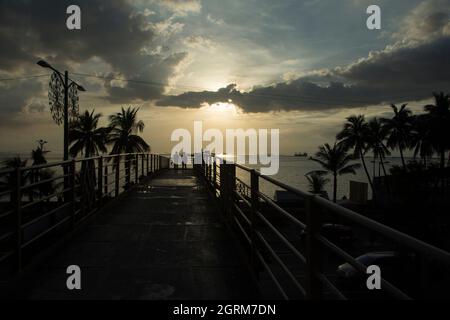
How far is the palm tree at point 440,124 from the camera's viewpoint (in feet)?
139

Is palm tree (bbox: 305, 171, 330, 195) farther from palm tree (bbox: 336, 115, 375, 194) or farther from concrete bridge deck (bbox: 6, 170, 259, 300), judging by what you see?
concrete bridge deck (bbox: 6, 170, 259, 300)

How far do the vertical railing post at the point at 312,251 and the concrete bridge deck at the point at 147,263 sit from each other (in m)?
1.53

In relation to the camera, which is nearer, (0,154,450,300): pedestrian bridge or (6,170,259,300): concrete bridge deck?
(0,154,450,300): pedestrian bridge

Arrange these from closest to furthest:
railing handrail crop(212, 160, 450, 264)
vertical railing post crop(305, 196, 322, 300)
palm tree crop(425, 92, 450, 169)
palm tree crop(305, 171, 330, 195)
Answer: railing handrail crop(212, 160, 450, 264), vertical railing post crop(305, 196, 322, 300), palm tree crop(425, 92, 450, 169), palm tree crop(305, 171, 330, 195)

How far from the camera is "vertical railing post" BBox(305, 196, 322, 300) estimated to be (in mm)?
2793

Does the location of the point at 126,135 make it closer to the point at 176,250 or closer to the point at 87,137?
the point at 87,137

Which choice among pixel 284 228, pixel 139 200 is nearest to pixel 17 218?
pixel 139 200

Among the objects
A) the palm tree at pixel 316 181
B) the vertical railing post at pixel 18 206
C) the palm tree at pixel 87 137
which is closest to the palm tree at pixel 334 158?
the palm tree at pixel 316 181

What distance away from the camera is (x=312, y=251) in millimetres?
2814

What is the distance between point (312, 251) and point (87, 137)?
43.9m

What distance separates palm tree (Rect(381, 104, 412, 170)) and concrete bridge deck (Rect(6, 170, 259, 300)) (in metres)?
46.9

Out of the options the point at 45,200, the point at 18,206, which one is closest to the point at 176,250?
the point at 18,206

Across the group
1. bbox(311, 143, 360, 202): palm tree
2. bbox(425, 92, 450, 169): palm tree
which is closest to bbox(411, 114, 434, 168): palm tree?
bbox(425, 92, 450, 169): palm tree

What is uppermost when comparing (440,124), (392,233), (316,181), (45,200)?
(440,124)
